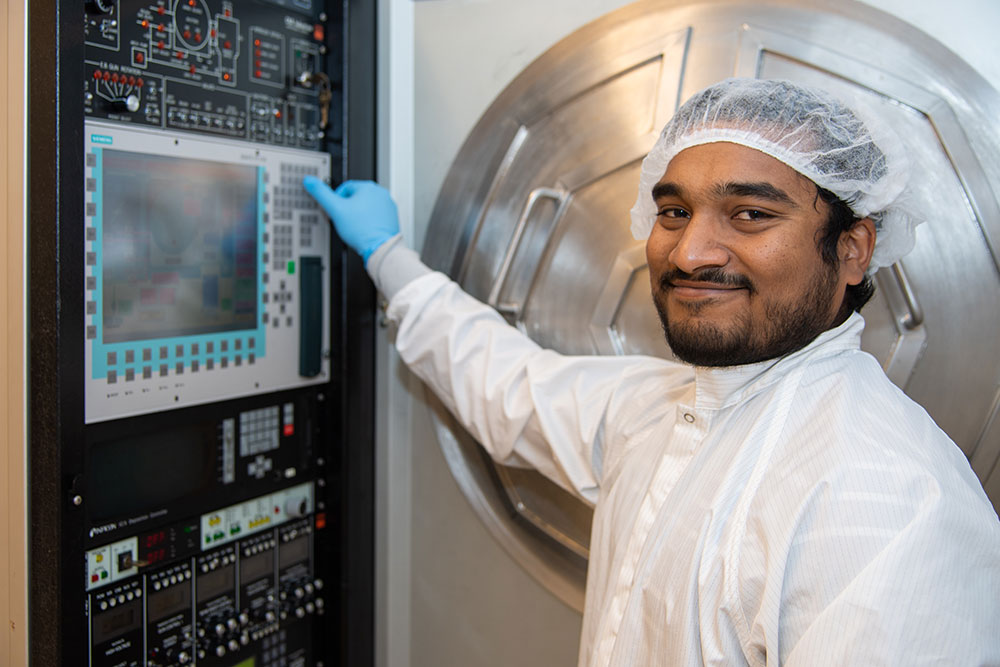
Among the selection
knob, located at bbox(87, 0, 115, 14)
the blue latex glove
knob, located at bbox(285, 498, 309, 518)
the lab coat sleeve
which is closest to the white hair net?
the lab coat sleeve

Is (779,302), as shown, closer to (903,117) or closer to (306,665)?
(903,117)

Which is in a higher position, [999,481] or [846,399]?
[846,399]

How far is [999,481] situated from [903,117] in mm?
525

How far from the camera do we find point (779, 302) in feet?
3.18

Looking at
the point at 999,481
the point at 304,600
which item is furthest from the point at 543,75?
the point at 304,600

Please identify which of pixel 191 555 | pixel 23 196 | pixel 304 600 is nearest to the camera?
→ pixel 23 196

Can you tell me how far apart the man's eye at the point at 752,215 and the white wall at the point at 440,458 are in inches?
20.6

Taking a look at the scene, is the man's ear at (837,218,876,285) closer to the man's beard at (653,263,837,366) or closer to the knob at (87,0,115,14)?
the man's beard at (653,263,837,366)

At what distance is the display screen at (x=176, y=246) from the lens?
3.73 feet

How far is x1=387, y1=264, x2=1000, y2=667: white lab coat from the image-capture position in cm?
79

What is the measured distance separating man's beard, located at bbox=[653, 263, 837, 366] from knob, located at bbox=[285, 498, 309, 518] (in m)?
0.79

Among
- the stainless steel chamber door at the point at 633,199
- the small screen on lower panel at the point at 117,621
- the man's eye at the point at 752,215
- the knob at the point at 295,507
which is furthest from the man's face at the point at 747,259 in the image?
the small screen on lower panel at the point at 117,621

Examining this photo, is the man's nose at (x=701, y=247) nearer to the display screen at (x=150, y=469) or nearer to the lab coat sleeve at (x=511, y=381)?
the lab coat sleeve at (x=511, y=381)

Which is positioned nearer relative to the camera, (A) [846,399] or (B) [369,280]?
(A) [846,399]
